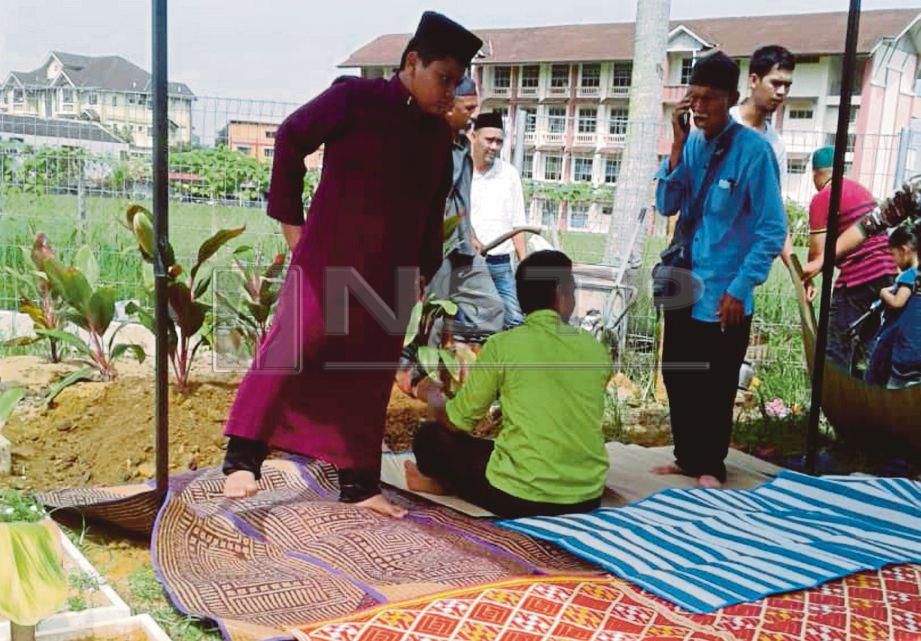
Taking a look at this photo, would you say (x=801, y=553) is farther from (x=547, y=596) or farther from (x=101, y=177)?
(x=101, y=177)

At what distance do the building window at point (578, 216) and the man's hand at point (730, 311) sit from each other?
2682 millimetres

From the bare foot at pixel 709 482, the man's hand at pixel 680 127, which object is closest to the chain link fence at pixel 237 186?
the man's hand at pixel 680 127

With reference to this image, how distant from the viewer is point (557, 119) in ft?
18.0

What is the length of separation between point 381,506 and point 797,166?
16.6 feet

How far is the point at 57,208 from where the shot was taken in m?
5.50

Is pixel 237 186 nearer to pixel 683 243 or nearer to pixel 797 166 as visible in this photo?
pixel 683 243

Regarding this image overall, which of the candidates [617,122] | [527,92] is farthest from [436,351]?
[617,122]

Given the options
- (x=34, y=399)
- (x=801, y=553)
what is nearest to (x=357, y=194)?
(x=801, y=553)

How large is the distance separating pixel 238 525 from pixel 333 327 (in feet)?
2.33

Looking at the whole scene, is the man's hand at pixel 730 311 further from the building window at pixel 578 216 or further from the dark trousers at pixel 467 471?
the building window at pixel 578 216

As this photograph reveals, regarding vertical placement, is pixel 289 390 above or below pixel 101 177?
below

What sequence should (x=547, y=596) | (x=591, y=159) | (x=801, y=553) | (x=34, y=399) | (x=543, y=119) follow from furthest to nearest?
1. (x=591, y=159)
2. (x=543, y=119)
3. (x=34, y=399)
4. (x=801, y=553)
5. (x=547, y=596)

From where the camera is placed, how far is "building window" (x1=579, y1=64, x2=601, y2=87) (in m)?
5.42

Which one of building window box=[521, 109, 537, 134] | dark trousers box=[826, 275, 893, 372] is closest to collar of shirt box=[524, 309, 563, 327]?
dark trousers box=[826, 275, 893, 372]
